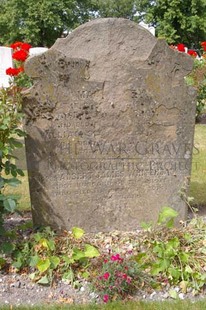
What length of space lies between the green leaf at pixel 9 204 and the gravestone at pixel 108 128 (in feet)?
2.26

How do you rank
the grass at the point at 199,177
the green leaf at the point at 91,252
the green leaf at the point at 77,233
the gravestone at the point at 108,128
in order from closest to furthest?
1. the green leaf at the point at 91,252
2. the gravestone at the point at 108,128
3. the green leaf at the point at 77,233
4. the grass at the point at 199,177

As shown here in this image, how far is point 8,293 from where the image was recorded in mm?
3141

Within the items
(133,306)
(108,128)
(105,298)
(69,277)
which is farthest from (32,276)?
(108,128)

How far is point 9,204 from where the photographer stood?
2994 millimetres

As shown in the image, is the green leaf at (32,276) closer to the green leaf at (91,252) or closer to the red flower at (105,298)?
the green leaf at (91,252)

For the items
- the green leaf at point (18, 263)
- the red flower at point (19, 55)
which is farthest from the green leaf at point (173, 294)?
the red flower at point (19, 55)

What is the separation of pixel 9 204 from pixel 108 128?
1.26 meters

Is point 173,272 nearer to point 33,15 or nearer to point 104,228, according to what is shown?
point 104,228

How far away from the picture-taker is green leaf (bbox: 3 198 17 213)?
117 inches

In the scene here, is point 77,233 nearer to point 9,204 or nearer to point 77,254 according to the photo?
point 77,254

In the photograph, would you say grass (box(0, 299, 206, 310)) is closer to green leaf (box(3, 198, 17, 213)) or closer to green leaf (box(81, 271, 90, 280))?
green leaf (box(81, 271, 90, 280))

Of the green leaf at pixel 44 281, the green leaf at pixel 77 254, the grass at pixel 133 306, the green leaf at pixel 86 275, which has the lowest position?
the grass at pixel 133 306

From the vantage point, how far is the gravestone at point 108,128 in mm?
3422

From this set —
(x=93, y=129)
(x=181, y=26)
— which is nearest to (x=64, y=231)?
(x=93, y=129)
